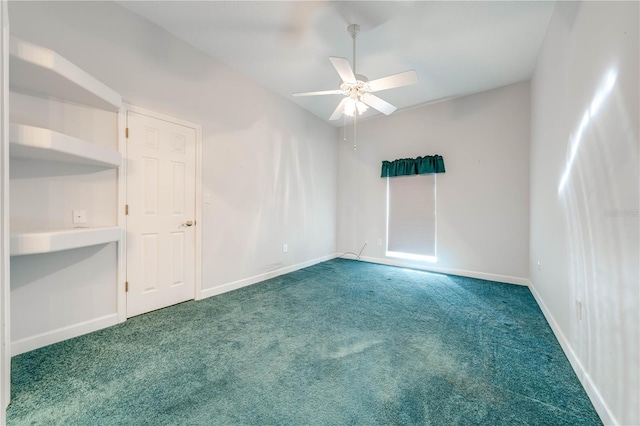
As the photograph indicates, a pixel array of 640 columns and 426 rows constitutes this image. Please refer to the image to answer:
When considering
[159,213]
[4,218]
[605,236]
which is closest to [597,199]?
[605,236]

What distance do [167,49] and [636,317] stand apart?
13.3 ft

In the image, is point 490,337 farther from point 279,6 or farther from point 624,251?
point 279,6

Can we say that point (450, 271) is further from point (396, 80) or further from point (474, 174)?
point (396, 80)

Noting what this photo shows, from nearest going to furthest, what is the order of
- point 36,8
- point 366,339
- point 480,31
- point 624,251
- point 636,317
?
point 636,317
point 624,251
point 36,8
point 366,339
point 480,31

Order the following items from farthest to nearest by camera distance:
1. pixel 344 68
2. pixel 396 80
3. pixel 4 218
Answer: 1. pixel 396 80
2. pixel 344 68
3. pixel 4 218

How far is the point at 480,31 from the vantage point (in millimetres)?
2543

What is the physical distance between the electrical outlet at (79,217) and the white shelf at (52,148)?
0.42 metres

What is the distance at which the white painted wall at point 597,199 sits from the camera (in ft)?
3.73

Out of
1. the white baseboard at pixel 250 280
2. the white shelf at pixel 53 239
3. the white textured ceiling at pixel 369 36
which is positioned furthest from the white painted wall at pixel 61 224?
the white textured ceiling at pixel 369 36

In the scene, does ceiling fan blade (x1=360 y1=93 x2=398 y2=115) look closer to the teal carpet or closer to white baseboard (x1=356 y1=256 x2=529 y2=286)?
the teal carpet

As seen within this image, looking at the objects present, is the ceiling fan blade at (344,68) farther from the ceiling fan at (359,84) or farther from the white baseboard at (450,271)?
the white baseboard at (450,271)

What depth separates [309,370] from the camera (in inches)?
66.6

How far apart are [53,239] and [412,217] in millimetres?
4498

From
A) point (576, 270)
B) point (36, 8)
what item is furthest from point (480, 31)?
point (36, 8)
